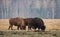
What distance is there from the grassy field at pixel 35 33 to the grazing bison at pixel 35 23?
71 millimetres

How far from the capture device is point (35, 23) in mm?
4633

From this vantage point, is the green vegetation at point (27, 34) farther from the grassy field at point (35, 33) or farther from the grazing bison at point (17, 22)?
the grazing bison at point (17, 22)

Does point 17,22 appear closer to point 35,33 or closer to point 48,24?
point 35,33

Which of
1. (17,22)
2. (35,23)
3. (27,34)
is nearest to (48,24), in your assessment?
(35,23)

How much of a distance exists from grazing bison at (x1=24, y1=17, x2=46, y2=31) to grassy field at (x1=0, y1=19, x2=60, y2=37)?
0.07 metres

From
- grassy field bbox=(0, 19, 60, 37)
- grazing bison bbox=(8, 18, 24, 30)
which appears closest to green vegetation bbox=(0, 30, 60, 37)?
grassy field bbox=(0, 19, 60, 37)

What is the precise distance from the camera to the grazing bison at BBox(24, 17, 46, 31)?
4574mm

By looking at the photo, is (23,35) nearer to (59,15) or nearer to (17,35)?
(17,35)

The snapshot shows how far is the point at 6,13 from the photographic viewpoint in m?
4.61

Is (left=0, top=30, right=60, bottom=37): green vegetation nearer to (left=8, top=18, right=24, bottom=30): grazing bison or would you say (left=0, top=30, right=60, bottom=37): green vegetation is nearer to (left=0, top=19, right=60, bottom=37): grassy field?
(left=0, top=19, right=60, bottom=37): grassy field

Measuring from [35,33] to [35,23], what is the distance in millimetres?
172

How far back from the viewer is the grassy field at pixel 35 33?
4535mm

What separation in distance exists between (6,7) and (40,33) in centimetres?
72

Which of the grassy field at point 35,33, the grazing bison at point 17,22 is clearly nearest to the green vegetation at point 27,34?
the grassy field at point 35,33
